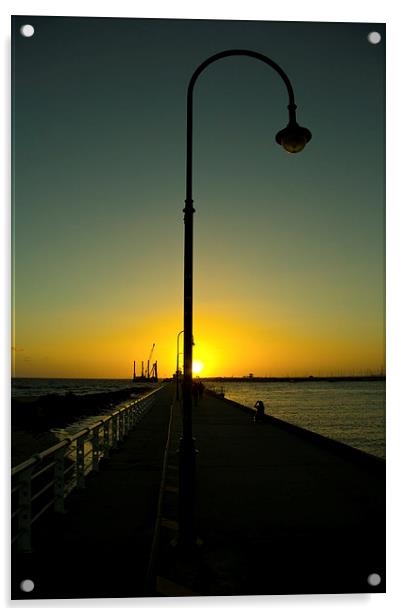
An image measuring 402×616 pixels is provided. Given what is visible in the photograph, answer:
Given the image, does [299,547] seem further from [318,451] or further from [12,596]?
[318,451]

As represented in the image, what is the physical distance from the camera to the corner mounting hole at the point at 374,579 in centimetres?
626

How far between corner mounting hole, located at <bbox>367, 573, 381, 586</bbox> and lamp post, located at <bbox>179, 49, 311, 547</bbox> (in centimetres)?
204

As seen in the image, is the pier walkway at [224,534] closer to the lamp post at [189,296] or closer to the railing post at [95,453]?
the railing post at [95,453]

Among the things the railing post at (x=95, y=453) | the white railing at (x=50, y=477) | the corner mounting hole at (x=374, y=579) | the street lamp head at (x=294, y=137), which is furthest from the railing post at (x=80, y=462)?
the street lamp head at (x=294, y=137)

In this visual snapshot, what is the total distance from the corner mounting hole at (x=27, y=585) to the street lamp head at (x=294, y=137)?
19.4 ft

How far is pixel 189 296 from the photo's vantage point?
693cm

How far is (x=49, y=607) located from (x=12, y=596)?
48 cm

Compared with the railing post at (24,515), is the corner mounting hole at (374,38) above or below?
above

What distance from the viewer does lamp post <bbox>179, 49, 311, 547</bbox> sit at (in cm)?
683

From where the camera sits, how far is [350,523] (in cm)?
771

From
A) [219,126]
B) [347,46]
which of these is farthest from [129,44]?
[347,46]

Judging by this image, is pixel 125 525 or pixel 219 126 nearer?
pixel 125 525
